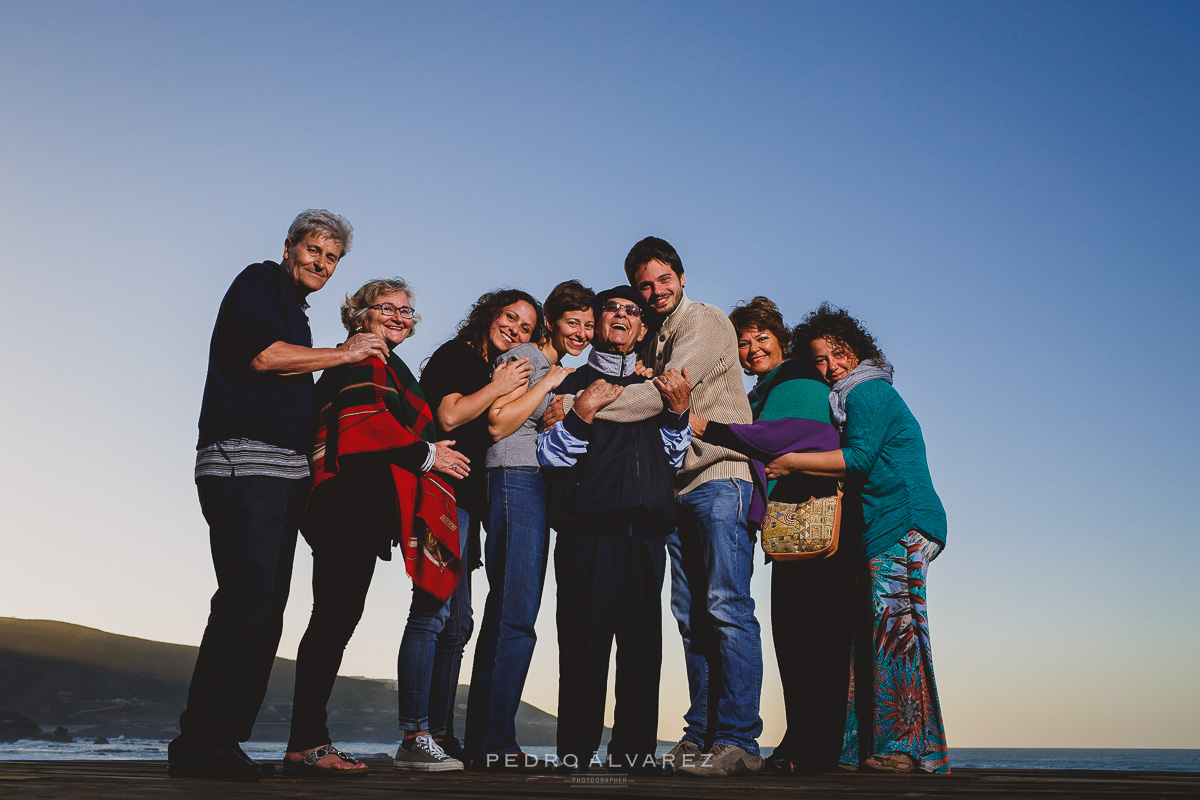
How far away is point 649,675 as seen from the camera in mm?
3080

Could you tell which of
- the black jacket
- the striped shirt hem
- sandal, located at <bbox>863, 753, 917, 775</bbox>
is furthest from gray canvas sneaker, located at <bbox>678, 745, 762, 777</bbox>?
the striped shirt hem

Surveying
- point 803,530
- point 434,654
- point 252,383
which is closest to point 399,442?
point 252,383

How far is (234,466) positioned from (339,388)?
1.73 feet

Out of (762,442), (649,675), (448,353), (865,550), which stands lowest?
(649,675)

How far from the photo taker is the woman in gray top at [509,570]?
10.4 feet

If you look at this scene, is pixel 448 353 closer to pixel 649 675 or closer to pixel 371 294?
pixel 371 294

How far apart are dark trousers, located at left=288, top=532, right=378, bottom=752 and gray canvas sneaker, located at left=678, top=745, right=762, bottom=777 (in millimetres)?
1277

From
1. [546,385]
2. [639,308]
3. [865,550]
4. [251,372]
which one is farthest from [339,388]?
[865,550]

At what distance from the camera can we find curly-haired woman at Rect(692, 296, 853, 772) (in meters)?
3.44

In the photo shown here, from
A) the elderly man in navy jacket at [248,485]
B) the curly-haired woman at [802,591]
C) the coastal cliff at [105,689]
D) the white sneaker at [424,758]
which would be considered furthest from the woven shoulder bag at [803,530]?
the coastal cliff at [105,689]

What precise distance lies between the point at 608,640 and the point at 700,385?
3.95ft

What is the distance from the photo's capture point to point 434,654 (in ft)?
11.6

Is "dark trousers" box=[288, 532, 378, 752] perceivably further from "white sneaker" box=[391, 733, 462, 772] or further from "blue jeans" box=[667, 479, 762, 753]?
"blue jeans" box=[667, 479, 762, 753]

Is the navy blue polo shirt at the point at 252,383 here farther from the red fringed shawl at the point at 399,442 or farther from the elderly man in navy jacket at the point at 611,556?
the elderly man in navy jacket at the point at 611,556
